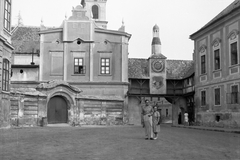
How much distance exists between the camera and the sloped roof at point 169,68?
41688 mm

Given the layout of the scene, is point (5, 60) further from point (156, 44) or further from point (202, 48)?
point (156, 44)

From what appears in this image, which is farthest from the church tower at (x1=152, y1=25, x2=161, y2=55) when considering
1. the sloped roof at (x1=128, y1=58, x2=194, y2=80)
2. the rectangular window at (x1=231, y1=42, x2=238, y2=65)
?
the rectangular window at (x1=231, y1=42, x2=238, y2=65)

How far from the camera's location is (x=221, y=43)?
2791 centimetres

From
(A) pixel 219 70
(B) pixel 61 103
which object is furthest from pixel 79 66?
(A) pixel 219 70

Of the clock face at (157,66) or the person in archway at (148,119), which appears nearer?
the person in archway at (148,119)

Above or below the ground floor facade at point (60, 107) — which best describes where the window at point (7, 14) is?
above

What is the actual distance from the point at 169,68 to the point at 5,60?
91.7 feet

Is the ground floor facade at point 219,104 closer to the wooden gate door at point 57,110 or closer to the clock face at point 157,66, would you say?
the clock face at point 157,66

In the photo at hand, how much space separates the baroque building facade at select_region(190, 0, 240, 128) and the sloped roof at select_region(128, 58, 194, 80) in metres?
8.94

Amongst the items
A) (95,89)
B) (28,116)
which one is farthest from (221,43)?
(28,116)

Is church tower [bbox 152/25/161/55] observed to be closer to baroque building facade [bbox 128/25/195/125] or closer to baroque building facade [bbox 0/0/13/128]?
baroque building facade [bbox 128/25/195/125]

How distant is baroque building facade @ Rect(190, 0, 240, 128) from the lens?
2552 cm

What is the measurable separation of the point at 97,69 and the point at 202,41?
11.0 metres

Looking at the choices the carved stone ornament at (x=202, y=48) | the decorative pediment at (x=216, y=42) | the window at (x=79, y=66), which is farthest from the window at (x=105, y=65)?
the decorative pediment at (x=216, y=42)
